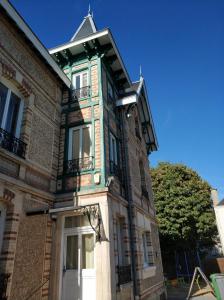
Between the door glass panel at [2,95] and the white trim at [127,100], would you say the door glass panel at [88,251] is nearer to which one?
the door glass panel at [2,95]

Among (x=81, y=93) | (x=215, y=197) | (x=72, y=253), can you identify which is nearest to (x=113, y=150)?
(x=81, y=93)

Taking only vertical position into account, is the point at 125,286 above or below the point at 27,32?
below

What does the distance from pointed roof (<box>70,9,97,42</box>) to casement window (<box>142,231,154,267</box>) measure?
8803 millimetres

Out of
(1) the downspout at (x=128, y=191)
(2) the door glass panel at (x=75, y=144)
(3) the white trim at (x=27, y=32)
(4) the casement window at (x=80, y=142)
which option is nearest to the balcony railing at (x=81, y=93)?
(3) the white trim at (x=27, y=32)

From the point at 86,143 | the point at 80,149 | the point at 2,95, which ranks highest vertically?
the point at 2,95

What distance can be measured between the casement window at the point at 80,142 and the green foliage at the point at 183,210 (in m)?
11.8

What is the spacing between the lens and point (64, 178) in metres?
7.14

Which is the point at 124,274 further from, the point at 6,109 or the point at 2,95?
the point at 2,95

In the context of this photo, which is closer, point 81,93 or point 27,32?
point 27,32

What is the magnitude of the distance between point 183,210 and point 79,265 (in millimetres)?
12542

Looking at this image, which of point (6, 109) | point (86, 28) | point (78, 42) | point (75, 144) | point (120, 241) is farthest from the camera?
point (86, 28)

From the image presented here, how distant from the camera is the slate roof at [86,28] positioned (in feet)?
33.2

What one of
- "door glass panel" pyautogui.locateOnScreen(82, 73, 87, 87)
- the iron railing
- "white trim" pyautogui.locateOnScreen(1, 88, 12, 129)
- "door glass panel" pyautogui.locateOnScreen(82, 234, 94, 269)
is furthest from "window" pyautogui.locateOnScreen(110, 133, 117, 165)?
the iron railing

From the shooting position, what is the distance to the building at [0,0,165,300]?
540 centimetres
